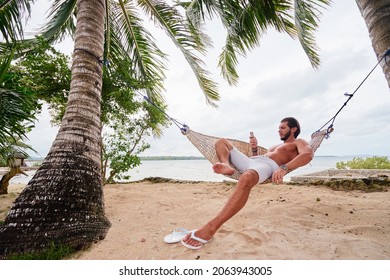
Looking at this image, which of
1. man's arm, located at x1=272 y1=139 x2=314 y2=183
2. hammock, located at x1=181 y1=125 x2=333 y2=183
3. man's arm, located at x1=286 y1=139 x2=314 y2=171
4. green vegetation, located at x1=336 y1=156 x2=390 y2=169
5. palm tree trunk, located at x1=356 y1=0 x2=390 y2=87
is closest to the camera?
palm tree trunk, located at x1=356 y1=0 x2=390 y2=87

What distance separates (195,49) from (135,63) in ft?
3.75

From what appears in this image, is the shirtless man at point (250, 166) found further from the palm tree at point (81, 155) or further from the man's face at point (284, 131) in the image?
the palm tree at point (81, 155)

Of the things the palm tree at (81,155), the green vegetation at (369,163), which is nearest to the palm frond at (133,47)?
the palm tree at (81,155)

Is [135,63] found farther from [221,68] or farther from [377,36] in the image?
[377,36]

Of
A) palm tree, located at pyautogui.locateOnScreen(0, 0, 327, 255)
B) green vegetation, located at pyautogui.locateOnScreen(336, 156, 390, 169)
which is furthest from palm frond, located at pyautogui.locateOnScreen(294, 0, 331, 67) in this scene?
green vegetation, located at pyautogui.locateOnScreen(336, 156, 390, 169)

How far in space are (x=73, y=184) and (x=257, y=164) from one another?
1449mm

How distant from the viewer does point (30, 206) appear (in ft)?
5.40

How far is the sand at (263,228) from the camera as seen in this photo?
1.54 meters

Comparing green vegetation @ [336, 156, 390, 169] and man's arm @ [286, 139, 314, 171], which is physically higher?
man's arm @ [286, 139, 314, 171]

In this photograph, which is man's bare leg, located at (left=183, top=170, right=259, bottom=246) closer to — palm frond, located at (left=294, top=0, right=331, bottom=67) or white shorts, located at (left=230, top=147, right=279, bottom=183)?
white shorts, located at (left=230, top=147, right=279, bottom=183)

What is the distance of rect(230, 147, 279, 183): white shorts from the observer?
1.72 metres

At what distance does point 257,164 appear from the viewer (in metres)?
1.80

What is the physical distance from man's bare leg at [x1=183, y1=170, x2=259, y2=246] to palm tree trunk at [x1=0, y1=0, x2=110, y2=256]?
0.81 meters
